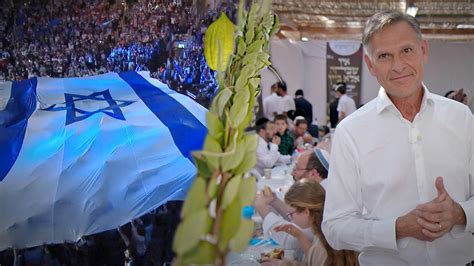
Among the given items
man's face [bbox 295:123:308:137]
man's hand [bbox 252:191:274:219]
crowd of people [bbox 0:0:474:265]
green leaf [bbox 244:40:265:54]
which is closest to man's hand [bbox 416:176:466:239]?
crowd of people [bbox 0:0:474:265]

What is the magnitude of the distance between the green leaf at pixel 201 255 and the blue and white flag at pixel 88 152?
0.39 meters

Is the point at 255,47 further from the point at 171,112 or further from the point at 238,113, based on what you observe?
the point at 171,112

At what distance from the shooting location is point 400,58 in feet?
3.44

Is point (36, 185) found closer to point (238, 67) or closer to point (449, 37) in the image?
point (238, 67)

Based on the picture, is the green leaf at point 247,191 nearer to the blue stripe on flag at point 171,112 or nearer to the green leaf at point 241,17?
the green leaf at point 241,17

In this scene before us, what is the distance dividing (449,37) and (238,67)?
10977mm

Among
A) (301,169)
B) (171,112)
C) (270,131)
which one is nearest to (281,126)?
(270,131)

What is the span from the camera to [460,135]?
3.60ft

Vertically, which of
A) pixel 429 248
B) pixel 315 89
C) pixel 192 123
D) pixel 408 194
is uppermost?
pixel 192 123

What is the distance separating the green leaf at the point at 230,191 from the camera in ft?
1.24

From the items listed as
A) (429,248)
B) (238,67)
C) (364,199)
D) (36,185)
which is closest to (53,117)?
(36,185)

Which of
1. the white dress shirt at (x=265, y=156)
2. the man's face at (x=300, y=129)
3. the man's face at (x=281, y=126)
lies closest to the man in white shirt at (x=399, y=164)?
the white dress shirt at (x=265, y=156)

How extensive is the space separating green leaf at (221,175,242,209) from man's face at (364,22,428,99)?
74 centimetres

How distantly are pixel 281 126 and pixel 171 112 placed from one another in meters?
3.94
